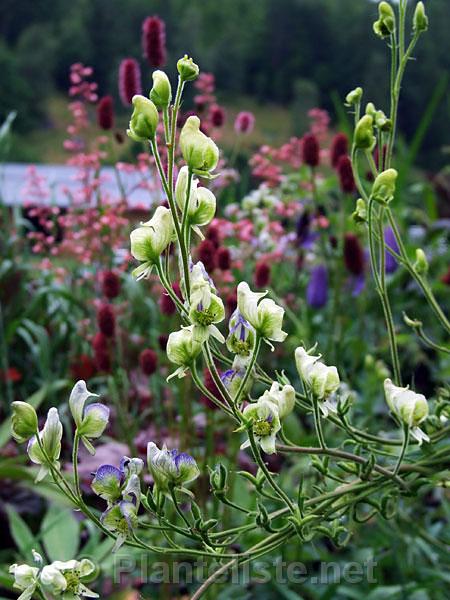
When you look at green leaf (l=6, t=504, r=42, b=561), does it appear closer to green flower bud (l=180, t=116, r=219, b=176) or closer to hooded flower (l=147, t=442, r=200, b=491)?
hooded flower (l=147, t=442, r=200, b=491)

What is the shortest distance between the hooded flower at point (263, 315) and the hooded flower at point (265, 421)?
4 centimetres

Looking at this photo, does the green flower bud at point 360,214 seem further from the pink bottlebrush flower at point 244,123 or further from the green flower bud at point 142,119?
the pink bottlebrush flower at point 244,123

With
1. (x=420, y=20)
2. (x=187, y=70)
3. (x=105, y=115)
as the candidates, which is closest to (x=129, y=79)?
(x=105, y=115)

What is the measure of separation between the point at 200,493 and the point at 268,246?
40.0 inches

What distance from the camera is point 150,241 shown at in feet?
1.86

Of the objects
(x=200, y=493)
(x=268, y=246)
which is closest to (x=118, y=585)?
(x=200, y=493)

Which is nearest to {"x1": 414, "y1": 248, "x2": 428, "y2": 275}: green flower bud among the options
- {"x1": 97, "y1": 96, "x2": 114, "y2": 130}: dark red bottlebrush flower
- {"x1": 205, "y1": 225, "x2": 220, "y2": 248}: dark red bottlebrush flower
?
{"x1": 205, "y1": 225, "x2": 220, "y2": 248}: dark red bottlebrush flower

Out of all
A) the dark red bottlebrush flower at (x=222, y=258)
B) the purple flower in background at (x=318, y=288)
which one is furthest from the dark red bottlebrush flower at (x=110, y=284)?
the purple flower in background at (x=318, y=288)

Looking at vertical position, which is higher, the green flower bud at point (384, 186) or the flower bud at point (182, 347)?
the green flower bud at point (384, 186)

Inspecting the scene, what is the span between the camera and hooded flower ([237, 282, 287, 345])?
0.57 m

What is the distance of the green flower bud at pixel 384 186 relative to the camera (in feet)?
2.14

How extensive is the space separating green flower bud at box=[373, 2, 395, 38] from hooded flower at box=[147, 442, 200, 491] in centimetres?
46

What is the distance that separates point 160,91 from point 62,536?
102 cm

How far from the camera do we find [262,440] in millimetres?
577
